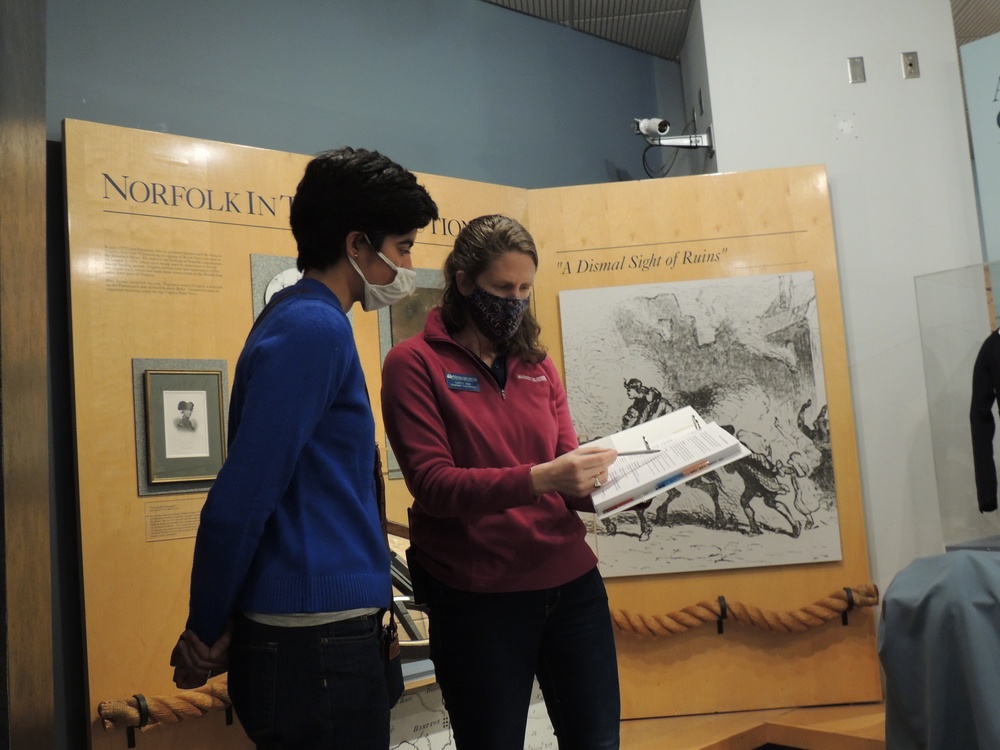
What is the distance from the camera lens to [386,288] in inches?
64.4

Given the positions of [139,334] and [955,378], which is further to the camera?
[955,378]

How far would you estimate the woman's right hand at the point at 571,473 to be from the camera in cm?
164

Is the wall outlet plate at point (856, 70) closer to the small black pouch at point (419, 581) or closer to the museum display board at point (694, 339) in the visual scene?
the museum display board at point (694, 339)

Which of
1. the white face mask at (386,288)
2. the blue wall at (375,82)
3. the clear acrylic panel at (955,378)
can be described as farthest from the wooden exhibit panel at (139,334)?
the clear acrylic panel at (955,378)

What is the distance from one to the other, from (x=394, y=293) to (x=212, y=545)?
1.95 ft

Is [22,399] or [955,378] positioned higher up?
[955,378]

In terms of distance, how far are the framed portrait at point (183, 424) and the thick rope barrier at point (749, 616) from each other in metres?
1.83

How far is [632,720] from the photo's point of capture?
383 centimetres

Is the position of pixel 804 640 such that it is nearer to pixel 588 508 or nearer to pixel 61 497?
pixel 588 508

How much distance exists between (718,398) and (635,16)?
2470 millimetres

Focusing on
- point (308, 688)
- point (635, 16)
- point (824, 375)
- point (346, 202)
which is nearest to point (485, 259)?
point (346, 202)

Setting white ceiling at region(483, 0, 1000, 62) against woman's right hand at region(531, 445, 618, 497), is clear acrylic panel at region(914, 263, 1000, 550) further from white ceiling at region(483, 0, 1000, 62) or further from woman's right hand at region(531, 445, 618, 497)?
woman's right hand at region(531, 445, 618, 497)

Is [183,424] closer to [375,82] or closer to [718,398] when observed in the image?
[375,82]

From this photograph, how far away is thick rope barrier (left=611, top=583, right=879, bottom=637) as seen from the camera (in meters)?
3.81
